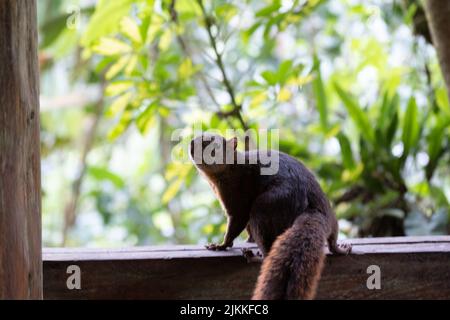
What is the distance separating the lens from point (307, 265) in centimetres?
174

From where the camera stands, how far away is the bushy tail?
163 centimetres

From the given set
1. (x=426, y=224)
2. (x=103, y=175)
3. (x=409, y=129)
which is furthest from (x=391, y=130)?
(x=103, y=175)

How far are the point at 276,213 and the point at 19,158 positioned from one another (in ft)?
2.95

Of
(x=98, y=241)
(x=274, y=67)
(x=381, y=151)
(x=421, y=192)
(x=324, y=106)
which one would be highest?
(x=274, y=67)

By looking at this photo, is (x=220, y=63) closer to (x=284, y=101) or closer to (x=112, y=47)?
(x=284, y=101)

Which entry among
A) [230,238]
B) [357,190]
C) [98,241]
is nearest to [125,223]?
[98,241]

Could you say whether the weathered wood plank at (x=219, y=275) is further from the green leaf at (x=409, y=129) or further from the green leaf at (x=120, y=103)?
the green leaf at (x=409, y=129)

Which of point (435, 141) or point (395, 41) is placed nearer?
point (435, 141)

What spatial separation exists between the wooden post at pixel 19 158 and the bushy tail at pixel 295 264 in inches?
22.4

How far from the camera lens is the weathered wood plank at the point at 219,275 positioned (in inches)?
76.2

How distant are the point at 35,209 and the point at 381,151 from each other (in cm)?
266

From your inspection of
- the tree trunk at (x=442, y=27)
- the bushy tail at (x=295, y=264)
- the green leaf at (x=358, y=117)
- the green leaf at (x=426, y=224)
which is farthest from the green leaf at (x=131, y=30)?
the green leaf at (x=426, y=224)

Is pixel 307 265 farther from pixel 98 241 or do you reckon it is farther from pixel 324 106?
pixel 98 241

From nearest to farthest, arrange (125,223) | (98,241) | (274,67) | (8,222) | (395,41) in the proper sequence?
(8,222)
(395,41)
(125,223)
(274,67)
(98,241)
